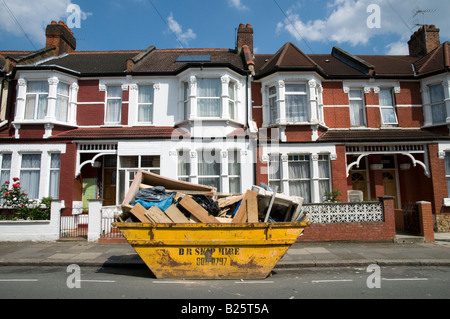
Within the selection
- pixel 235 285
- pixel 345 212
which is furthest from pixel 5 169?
pixel 345 212

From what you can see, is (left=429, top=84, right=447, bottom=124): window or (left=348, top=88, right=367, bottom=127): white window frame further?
(left=348, top=88, right=367, bottom=127): white window frame

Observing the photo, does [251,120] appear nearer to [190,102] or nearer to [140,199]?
[190,102]

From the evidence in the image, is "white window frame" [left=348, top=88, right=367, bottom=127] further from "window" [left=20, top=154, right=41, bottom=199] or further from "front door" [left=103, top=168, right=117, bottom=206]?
"window" [left=20, top=154, right=41, bottom=199]

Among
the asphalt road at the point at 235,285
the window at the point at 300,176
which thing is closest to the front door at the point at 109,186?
the asphalt road at the point at 235,285

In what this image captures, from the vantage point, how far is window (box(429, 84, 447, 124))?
14.1 m

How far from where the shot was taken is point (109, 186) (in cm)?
1426

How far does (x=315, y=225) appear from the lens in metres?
10.3

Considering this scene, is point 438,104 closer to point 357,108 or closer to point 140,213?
point 357,108

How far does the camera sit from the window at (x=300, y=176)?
42.3 ft

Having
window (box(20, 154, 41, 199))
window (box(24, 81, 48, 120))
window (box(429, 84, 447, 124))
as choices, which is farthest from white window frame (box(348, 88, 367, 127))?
window (box(20, 154, 41, 199))

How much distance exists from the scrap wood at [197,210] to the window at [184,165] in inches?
270

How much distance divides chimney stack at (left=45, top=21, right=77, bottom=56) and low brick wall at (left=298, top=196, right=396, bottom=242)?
17.3 meters

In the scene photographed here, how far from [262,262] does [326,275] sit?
6.36ft

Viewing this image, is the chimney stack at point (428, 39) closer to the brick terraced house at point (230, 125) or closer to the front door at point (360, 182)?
the brick terraced house at point (230, 125)
